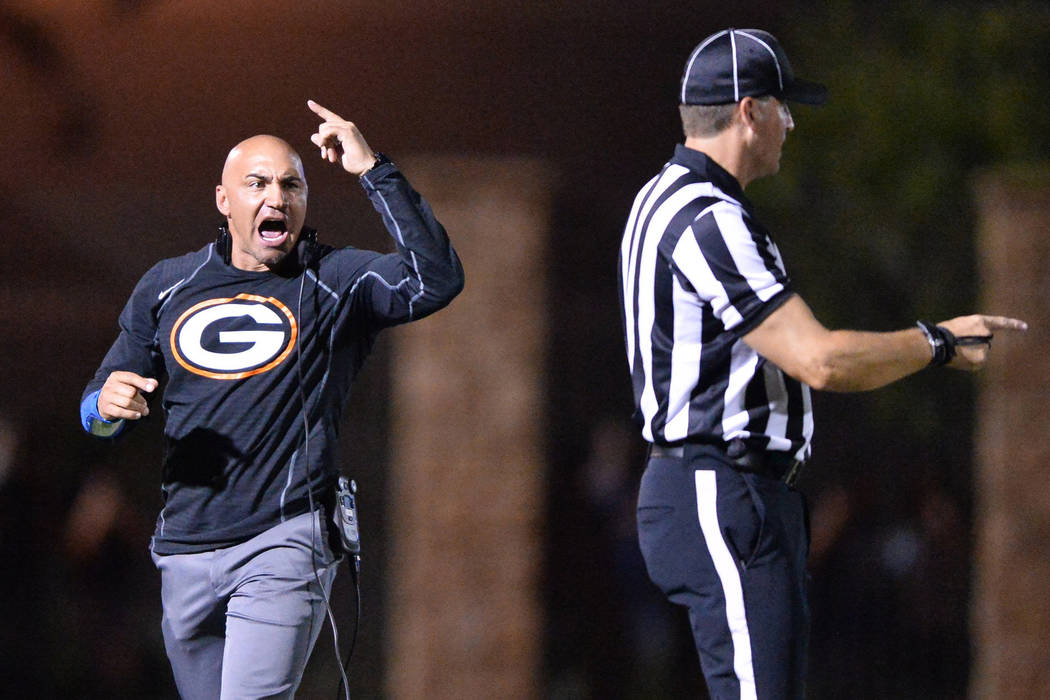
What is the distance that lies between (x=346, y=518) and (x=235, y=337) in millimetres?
494

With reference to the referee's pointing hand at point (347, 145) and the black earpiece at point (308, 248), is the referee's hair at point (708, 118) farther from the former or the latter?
the black earpiece at point (308, 248)

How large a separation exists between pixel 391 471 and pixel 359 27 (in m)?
4.89

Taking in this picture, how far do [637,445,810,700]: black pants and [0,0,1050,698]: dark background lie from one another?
13.3ft

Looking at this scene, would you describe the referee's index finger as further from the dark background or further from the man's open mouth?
the dark background

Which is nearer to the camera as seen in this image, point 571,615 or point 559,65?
point 571,615

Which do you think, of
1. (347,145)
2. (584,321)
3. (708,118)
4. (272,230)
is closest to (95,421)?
(272,230)

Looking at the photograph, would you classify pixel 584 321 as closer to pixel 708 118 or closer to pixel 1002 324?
pixel 708 118

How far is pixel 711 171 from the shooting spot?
2883 mm

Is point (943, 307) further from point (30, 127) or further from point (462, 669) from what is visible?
point (30, 127)

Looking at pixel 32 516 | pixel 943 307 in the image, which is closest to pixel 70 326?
pixel 32 516

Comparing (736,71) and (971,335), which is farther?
(736,71)

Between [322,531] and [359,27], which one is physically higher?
[359,27]

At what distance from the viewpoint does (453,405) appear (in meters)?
6.70

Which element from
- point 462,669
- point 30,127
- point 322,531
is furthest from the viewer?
point 30,127
